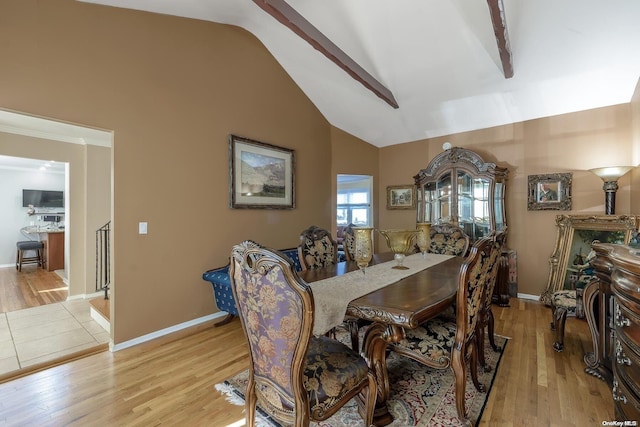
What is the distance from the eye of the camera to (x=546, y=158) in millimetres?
3705

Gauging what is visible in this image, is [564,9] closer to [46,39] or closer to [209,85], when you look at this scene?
[209,85]

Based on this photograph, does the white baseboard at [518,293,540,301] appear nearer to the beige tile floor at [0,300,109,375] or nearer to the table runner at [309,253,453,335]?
the table runner at [309,253,453,335]

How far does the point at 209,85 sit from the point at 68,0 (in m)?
1.21

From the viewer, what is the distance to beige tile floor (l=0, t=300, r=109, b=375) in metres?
2.26

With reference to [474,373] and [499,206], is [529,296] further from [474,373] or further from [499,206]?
[474,373]

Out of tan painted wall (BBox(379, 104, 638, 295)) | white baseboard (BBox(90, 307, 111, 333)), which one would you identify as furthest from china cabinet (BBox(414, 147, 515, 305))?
white baseboard (BBox(90, 307, 111, 333))

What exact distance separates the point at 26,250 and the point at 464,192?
8.53 metres

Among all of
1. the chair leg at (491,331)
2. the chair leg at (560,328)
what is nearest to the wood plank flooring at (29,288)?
the chair leg at (491,331)

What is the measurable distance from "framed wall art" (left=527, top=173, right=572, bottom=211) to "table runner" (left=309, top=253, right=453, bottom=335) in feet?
7.55

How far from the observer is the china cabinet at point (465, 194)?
3738mm

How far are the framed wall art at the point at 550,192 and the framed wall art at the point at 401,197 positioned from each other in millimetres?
1627

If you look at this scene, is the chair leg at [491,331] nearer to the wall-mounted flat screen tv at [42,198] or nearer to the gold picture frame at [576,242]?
the gold picture frame at [576,242]

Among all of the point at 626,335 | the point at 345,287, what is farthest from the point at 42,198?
the point at 626,335

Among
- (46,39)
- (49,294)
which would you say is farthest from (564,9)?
(49,294)
